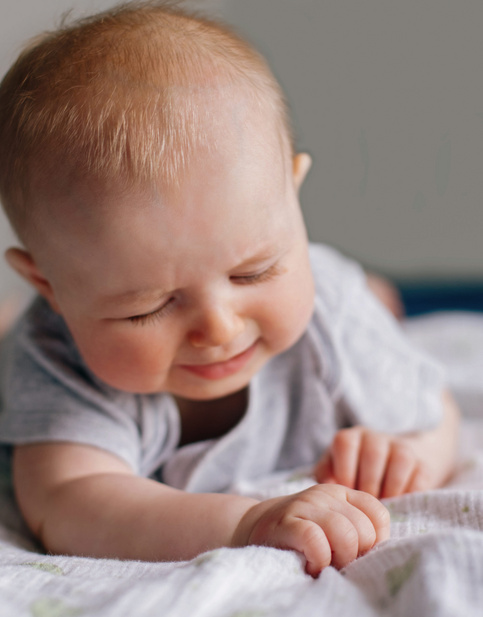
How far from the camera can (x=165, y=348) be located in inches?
26.0

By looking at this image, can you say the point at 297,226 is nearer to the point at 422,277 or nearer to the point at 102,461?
the point at 102,461

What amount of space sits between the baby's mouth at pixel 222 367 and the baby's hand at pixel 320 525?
15 centimetres

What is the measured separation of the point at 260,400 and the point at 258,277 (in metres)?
0.26

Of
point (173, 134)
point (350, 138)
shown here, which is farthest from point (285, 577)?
point (350, 138)

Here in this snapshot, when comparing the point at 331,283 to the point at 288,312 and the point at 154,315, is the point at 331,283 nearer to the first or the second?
the point at 288,312

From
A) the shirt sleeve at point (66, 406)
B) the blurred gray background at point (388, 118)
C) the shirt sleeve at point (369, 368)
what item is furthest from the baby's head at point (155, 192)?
the blurred gray background at point (388, 118)

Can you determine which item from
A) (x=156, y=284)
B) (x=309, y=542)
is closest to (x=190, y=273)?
(x=156, y=284)

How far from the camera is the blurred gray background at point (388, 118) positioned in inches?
76.6

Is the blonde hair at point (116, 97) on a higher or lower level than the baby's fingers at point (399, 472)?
higher

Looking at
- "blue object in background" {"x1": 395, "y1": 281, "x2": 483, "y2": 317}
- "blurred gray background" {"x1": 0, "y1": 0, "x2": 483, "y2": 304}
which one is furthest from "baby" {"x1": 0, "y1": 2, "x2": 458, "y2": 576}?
"blurred gray background" {"x1": 0, "y1": 0, "x2": 483, "y2": 304}

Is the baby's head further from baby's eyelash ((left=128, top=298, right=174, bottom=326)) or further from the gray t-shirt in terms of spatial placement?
the gray t-shirt

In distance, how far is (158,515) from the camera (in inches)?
25.1

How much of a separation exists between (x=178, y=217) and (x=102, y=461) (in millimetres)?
304

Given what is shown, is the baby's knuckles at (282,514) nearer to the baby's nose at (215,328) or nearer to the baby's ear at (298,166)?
the baby's nose at (215,328)
